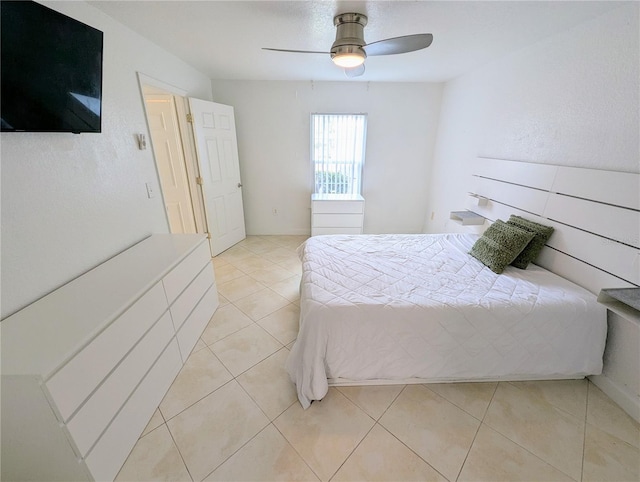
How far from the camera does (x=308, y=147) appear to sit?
388 centimetres

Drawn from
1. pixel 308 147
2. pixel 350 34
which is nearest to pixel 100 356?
pixel 350 34

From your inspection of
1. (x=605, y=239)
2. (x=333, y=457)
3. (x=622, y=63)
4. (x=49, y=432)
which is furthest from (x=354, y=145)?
(x=49, y=432)

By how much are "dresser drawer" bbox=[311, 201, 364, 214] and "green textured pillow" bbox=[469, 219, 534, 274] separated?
1.74m

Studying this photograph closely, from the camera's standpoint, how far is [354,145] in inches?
154

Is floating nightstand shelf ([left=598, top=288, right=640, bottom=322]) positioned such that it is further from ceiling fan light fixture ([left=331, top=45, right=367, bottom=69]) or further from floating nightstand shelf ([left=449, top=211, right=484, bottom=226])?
ceiling fan light fixture ([left=331, top=45, right=367, bottom=69])

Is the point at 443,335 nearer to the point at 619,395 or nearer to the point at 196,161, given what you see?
the point at 619,395

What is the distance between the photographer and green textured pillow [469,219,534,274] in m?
1.90

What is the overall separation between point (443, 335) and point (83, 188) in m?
2.34

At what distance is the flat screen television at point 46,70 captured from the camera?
1.05 metres

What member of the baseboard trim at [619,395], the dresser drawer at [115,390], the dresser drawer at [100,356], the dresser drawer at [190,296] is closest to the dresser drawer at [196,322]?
the dresser drawer at [190,296]

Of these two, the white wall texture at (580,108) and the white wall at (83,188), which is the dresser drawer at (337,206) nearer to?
the white wall texture at (580,108)

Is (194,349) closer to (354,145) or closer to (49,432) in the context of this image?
(49,432)

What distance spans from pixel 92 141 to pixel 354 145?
10.2 feet

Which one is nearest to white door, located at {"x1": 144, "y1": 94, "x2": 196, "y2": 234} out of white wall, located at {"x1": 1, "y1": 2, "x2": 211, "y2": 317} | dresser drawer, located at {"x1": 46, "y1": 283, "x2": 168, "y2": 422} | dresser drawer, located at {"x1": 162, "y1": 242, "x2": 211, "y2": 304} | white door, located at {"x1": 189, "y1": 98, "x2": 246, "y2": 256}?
white door, located at {"x1": 189, "y1": 98, "x2": 246, "y2": 256}
